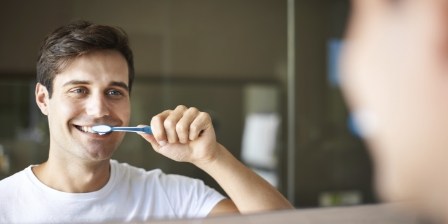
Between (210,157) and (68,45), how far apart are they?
157mm

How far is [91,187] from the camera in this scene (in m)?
0.45

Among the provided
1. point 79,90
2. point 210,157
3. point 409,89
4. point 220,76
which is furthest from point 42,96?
point 220,76

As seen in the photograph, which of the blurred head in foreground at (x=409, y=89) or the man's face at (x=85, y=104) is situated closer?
the blurred head in foreground at (x=409, y=89)

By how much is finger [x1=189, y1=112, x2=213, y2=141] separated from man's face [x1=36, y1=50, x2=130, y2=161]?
6cm

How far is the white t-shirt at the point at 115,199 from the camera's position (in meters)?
0.44

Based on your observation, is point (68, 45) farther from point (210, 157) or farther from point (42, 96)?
point (210, 157)

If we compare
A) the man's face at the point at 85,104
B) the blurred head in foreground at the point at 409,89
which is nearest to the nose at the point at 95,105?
the man's face at the point at 85,104

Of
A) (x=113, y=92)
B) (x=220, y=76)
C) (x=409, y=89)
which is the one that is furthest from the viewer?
(x=220, y=76)

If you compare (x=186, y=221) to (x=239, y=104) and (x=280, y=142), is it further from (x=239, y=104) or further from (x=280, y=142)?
(x=280, y=142)

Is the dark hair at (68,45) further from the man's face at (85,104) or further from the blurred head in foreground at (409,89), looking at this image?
the blurred head in foreground at (409,89)

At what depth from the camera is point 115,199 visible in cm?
47

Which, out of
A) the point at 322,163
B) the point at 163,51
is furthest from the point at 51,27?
the point at 322,163

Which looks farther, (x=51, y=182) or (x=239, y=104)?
→ (x=239, y=104)

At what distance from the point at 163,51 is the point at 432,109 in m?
0.68
